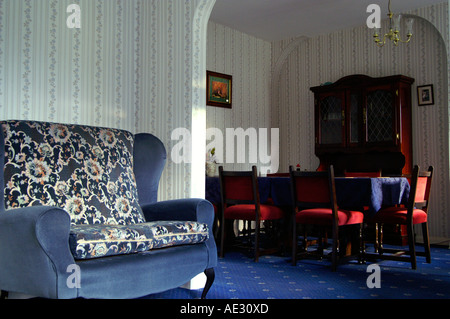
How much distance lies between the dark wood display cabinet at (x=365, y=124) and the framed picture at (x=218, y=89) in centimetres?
124

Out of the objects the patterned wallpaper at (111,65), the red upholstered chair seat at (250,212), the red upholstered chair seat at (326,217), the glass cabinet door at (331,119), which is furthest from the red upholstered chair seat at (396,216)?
the glass cabinet door at (331,119)

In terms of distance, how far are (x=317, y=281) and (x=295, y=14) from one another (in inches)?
154

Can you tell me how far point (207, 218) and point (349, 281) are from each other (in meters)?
1.34

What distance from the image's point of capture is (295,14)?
6109mm

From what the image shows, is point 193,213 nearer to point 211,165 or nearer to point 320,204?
point 320,204

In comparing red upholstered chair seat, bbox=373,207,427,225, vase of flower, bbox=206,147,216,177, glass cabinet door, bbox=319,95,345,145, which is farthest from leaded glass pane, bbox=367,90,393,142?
vase of flower, bbox=206,147,216,177

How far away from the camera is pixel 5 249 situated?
215cm

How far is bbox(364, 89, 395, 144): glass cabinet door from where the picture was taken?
19.1 feet

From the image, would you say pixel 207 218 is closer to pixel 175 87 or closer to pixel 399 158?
pixel 175 87

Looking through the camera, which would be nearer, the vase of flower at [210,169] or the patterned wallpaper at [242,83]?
the vase of flower at [210,169]

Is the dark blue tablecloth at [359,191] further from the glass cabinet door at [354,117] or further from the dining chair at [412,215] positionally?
the glass cabinet door at [354,117]

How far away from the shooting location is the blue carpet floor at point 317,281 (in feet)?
10.0

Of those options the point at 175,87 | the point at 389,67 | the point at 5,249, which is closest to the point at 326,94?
the point at 389,67

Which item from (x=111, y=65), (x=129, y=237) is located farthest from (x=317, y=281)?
(x=111, y=65)
